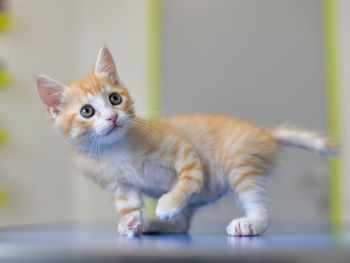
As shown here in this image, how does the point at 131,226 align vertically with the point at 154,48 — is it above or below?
below

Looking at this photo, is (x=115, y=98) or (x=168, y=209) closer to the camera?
(x=168, y=209)

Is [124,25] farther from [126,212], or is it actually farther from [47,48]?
[126,212]

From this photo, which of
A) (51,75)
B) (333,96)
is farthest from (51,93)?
(333,96)

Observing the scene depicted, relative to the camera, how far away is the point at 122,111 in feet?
3.08

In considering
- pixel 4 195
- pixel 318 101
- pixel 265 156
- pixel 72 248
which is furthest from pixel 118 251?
pixel 318 101

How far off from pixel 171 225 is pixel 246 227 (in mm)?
282

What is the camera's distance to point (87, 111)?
92 cm

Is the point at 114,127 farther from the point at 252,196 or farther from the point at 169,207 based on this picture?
the point at 252,196

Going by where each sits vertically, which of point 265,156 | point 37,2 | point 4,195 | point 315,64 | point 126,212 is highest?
point 37,2

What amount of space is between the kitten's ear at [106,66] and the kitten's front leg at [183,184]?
0.78 feet

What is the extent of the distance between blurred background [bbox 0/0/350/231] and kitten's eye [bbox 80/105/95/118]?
1341 millimetres

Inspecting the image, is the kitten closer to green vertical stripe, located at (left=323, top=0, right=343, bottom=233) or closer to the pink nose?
the pink nose

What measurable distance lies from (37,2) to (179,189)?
187cm

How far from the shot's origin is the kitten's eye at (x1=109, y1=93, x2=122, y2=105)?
37.6 inches
